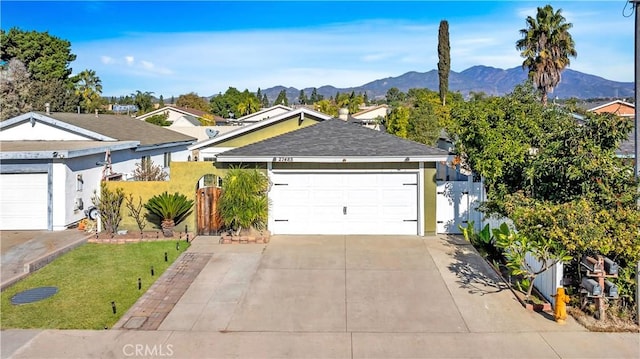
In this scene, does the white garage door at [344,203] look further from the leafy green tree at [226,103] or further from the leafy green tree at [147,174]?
the leafy green tree at [226,103]

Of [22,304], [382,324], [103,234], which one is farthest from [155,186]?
[382,324]

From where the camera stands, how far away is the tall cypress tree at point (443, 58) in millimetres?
56500

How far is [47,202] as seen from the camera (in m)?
14.4

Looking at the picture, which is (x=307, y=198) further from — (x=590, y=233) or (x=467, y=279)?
(x=590, y=233)

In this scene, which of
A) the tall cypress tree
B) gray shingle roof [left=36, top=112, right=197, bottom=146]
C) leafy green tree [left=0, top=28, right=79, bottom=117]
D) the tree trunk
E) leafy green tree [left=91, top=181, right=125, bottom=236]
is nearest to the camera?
the tree trunk

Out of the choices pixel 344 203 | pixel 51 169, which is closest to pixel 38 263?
pixel 51 169

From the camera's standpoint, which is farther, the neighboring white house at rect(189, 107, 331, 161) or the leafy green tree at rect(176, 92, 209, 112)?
the leafy green tree at rect(176, 92, 209, 112)

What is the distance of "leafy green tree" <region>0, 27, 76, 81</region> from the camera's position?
49.6m

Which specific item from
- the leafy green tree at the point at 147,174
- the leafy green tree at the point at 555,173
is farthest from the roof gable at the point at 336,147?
the leafy green tree at the point at 147,174

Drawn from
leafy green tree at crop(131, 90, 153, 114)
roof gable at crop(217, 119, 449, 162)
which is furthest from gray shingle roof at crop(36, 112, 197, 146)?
leafy green tree at crop(131, 90, 153, 114)

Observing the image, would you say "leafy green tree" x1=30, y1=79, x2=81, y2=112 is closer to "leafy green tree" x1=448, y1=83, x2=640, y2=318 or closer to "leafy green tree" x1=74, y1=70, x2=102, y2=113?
"leafy green tree" x1=74, y1=70, x2=102, y2=113

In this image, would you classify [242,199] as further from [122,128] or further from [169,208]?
[122,128]

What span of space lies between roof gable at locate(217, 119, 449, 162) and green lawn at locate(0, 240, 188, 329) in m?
3.62

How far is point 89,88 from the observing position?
198ft
